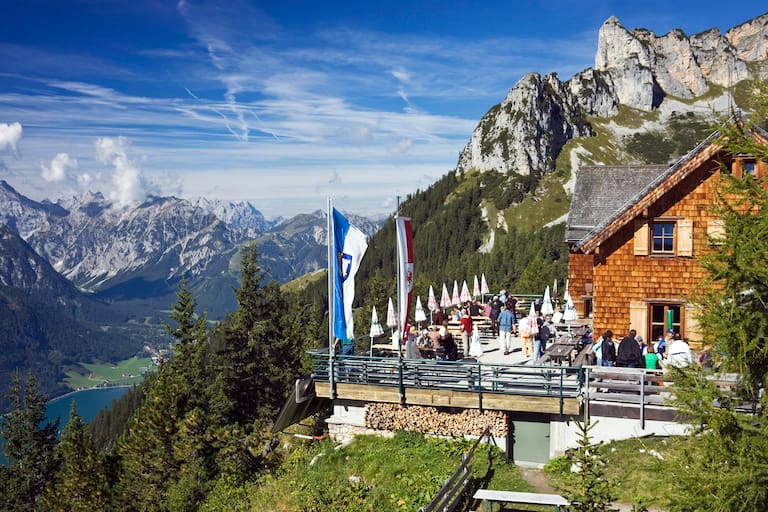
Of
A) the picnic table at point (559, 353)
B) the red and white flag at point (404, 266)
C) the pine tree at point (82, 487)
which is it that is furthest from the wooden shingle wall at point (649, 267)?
the pine tree at point (82, 487)

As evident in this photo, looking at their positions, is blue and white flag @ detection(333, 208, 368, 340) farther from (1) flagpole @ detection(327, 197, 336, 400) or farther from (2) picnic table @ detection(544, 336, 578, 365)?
(2) picnic table @ detection(544, 336, 578, 365)

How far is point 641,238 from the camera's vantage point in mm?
24094

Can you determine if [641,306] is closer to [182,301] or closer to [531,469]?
[531,469]

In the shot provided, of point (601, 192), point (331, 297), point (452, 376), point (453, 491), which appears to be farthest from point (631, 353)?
point (601, 192)

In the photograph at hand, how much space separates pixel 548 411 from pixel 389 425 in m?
4.84

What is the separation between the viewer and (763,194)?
927cm

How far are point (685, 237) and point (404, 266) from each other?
10.8 metres

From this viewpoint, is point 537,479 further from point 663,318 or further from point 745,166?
point 745,166

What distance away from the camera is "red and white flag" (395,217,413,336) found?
19.3 m

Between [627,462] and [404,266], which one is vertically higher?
[404,266]

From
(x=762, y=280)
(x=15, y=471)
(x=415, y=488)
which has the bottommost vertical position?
(x=15, y=471)

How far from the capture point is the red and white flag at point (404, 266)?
1934 cm

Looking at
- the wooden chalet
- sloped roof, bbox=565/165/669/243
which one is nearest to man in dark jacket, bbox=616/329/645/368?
the wooden chalet

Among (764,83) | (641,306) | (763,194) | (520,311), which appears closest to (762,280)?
(763,194)
